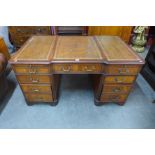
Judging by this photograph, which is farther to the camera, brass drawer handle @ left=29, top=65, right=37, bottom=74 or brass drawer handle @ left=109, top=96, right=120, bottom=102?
brass drawer handle @ left=109, top=96, right=120, bottom=102

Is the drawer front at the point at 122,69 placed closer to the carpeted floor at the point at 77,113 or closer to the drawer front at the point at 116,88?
the drawer front at the point at 116,88

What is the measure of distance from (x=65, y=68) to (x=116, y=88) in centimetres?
58

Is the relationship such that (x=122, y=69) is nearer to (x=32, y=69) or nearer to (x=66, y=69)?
(x=66, y=69)

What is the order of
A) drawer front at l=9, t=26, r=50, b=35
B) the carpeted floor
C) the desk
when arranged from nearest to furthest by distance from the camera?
1. the desk
2. the carpeted floor
3. drawer front at l=9, t=26, r=50, b=35

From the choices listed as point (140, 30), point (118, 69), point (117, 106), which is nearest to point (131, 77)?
point (118, 69)

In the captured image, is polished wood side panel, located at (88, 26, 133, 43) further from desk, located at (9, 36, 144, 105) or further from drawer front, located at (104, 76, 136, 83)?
drawer front, located at (104, 76, 136, 83)

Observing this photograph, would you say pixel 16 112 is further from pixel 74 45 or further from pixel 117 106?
pixel 117 106

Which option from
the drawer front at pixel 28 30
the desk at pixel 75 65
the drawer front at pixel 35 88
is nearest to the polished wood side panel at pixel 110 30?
the drawer front at pixel 28 30

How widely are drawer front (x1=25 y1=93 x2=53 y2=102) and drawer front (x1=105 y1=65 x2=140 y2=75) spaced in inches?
27.0

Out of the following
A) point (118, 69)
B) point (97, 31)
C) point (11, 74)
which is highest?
point (118, 69)

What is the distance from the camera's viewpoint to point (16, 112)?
1511 mm

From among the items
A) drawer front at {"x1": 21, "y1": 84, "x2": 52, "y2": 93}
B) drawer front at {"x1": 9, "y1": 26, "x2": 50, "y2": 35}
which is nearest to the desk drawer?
drawer front at {"x1": 21, "y1": 84, "x2": 52, "y2": 93}

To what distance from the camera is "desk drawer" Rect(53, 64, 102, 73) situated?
121 cm
